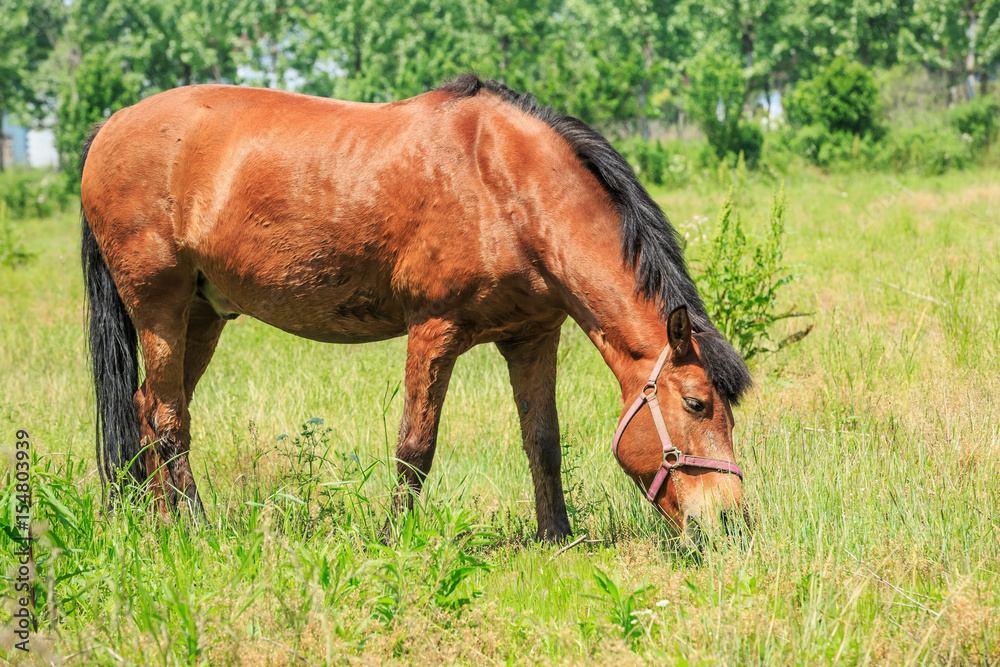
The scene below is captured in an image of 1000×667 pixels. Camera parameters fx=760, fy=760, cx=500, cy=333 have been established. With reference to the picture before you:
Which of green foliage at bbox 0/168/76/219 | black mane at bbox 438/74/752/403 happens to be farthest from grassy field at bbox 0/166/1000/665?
green foliage at bbox 0/168/76/219

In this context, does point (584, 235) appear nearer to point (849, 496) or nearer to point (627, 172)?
point (627, 172)

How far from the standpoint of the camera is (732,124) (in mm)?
21859

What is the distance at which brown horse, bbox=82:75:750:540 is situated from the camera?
3.15m

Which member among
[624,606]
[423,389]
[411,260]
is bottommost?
[624,606]

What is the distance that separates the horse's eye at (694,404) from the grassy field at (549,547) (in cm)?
51

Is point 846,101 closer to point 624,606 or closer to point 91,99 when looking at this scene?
point 624,606

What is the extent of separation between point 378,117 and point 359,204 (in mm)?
502

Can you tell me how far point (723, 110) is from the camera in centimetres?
2305

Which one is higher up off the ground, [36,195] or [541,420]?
[541,420]

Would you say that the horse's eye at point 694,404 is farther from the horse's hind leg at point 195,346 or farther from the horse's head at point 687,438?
the horse's hind leg at point 195,346

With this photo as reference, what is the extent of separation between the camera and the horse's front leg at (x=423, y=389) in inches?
135

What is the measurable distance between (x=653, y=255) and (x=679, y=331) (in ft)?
1.19

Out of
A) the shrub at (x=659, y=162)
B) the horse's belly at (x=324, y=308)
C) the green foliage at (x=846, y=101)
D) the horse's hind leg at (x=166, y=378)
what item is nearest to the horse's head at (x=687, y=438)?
the horse's belly at (x=324, y=308)

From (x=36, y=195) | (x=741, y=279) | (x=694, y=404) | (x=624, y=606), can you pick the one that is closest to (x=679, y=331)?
(x=694, y=404)
